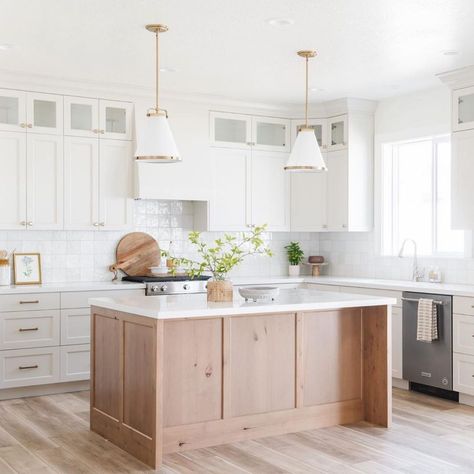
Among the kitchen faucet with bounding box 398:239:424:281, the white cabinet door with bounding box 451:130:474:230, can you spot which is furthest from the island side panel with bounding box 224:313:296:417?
the kitchen faucet with bounding box 398:239:424:281

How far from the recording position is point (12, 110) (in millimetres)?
6066

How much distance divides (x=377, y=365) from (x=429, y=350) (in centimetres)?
104

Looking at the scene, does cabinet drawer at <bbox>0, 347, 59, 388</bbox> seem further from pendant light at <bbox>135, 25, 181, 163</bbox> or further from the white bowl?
pendant light at <bbox>135, 25, 181, 163</bbox>

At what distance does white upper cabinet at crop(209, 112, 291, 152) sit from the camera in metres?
7.06

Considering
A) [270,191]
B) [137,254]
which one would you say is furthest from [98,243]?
[270,191]

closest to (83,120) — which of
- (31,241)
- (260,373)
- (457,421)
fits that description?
(31,241)

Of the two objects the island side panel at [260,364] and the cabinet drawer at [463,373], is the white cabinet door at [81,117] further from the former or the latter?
the cabinet drawer at [463,373]

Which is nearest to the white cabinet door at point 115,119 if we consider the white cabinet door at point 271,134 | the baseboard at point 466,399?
the white cabinet door at point 271,134

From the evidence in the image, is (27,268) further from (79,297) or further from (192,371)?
(192,371)

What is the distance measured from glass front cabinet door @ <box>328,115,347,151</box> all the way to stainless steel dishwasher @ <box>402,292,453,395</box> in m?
1.87

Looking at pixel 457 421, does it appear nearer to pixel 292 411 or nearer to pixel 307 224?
pixel 292 411

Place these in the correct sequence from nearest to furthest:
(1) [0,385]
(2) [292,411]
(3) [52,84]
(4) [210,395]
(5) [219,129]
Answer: (4) [210,395], (2) [292,411], (1) [0,385], (3) [52,84], (5) [219,129]

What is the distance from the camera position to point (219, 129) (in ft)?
23.2

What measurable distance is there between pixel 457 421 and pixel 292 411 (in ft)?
4.04
